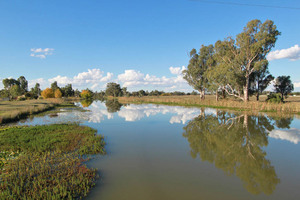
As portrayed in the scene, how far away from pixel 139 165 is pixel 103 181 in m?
1.77

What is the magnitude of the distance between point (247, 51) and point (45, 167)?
1402 inches

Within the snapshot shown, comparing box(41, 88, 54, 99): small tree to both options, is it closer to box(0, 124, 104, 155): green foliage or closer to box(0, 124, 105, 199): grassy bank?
box(0, 124, 104, 155): green foliage

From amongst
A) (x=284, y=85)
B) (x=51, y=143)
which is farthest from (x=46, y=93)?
Result: (x=284, y=85)

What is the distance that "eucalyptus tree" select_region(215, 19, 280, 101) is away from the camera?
96.0 ft

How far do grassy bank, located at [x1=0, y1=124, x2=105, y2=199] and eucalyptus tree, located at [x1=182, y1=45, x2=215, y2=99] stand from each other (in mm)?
40709

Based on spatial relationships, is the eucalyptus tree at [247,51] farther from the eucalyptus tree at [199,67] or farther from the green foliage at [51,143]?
the green foliage at [51,143]

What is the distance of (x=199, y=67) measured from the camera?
46250 millimetres

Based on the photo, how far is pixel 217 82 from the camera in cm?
3600

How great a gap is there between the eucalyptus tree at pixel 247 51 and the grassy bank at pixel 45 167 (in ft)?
102

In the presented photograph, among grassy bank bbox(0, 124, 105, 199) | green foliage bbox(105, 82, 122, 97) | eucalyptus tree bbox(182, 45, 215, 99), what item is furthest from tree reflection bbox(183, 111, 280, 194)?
green foliage bbox(105, 82, 122, 97)

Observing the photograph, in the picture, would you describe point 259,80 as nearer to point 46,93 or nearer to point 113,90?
point 46,93

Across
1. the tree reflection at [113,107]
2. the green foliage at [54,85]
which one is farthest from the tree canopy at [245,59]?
the green foliage at [54,85]

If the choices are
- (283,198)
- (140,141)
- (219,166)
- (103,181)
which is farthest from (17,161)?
(283,198)

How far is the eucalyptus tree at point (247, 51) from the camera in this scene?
1152 inches
